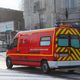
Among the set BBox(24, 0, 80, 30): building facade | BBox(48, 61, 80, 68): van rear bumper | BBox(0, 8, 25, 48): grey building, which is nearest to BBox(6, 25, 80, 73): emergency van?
BBox(48, 61, 80, 68): van rear bumper

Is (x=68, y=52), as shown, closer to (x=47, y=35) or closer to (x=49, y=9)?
(x=47, y=35)

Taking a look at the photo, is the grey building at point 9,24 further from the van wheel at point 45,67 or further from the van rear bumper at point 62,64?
the van rear bumper at point 62,64

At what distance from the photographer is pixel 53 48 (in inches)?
792

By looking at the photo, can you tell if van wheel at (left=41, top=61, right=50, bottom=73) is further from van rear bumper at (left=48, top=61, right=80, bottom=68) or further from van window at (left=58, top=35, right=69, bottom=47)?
van window at (left=58, top=35, right=69, bottom=47)

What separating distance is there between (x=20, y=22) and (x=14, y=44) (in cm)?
4469

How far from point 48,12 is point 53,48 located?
1063 inches

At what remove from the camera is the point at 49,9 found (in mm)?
46562

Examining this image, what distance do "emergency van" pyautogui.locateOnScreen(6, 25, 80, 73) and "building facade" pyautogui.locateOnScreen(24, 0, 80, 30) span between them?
16.1 meters

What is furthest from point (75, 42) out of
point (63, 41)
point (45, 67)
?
point (45, 67)

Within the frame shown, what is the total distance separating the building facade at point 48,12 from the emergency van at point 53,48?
1608cm

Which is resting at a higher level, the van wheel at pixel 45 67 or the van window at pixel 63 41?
the van window at pixel 63 41

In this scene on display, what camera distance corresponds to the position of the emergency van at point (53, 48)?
20125 millimetres

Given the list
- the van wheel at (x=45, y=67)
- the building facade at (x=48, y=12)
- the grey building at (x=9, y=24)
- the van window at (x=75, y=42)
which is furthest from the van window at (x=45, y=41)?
the grey building at (x=9, y=24)

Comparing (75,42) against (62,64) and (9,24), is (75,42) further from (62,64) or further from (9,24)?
(9,24)
